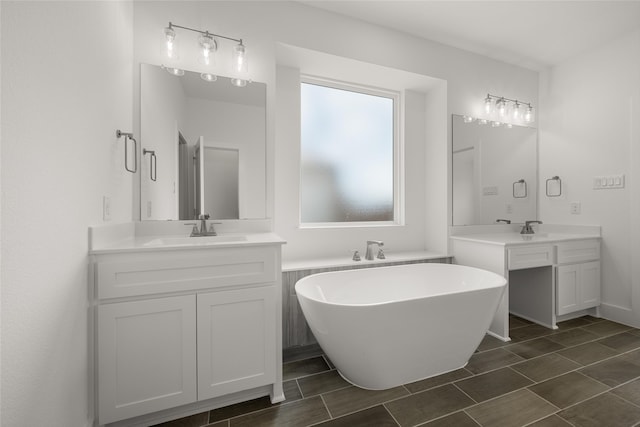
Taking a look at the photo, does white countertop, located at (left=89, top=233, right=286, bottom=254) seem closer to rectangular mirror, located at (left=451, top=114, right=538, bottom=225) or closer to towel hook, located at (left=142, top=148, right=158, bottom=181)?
towel hook, located at (left=142, top=148, right=158, bottom=181)

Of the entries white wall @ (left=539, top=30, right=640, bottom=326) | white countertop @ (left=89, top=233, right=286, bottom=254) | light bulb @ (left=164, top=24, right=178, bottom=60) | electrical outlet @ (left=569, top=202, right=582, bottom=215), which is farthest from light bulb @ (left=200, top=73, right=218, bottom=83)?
electrical outlet @ (left=569, top=202, right=582, bottom=215)

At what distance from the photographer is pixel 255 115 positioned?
2.12 m

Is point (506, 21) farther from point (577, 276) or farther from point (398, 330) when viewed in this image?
point (398, 330)

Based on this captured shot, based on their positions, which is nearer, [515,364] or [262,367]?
[262,367]

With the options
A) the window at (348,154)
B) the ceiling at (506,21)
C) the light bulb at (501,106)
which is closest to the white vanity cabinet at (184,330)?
the window at (348,154)

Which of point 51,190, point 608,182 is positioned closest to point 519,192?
point 608,182

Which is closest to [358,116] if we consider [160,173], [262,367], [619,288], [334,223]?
[334,223]

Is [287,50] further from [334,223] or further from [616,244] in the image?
[616,244]

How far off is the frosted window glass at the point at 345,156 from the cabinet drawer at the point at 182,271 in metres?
1.07

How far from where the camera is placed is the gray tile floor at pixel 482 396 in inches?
57.7

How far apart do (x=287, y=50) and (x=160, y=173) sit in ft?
4.35

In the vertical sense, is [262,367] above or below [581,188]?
below

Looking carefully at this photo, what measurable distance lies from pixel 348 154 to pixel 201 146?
1342 millimetres

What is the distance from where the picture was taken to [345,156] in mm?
2773
